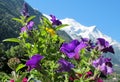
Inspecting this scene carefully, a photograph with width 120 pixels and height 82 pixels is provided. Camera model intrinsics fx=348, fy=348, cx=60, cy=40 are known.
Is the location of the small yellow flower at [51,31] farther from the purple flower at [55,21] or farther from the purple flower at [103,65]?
the purple flower at [103,65]

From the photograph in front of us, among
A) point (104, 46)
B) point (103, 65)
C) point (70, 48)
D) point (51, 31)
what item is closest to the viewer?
point (70, 48)

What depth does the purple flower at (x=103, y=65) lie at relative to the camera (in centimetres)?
363

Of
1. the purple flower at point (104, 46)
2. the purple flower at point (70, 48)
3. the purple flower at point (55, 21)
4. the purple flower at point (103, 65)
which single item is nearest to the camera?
the purple flower at point (70, 48)

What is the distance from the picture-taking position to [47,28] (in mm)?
5758

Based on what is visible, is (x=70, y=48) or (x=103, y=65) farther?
(x=103, y=65)

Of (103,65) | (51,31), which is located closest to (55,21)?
(51,31)

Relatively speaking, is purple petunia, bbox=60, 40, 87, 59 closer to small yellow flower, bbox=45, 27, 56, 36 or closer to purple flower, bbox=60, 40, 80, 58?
purple flower, bbox=60, 40, 80, 58

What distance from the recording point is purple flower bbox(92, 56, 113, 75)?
363cm

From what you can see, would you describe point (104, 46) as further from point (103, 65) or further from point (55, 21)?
point (55, 21)

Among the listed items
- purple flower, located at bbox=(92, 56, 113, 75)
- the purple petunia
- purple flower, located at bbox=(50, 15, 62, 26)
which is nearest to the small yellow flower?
purple flower, located at bbox=(50, 15, 62, 26)

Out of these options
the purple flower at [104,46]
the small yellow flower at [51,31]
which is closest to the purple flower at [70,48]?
the purple flower at [104,46]

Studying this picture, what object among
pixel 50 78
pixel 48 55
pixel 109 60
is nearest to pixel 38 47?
pixel 48 55

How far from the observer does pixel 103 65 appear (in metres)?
3.70

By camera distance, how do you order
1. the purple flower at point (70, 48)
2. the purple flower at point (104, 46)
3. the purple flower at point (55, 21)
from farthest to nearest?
the purple flower at point (55, 21), the purple flower at point (104, 46), the purple flower at point (70, 48)
